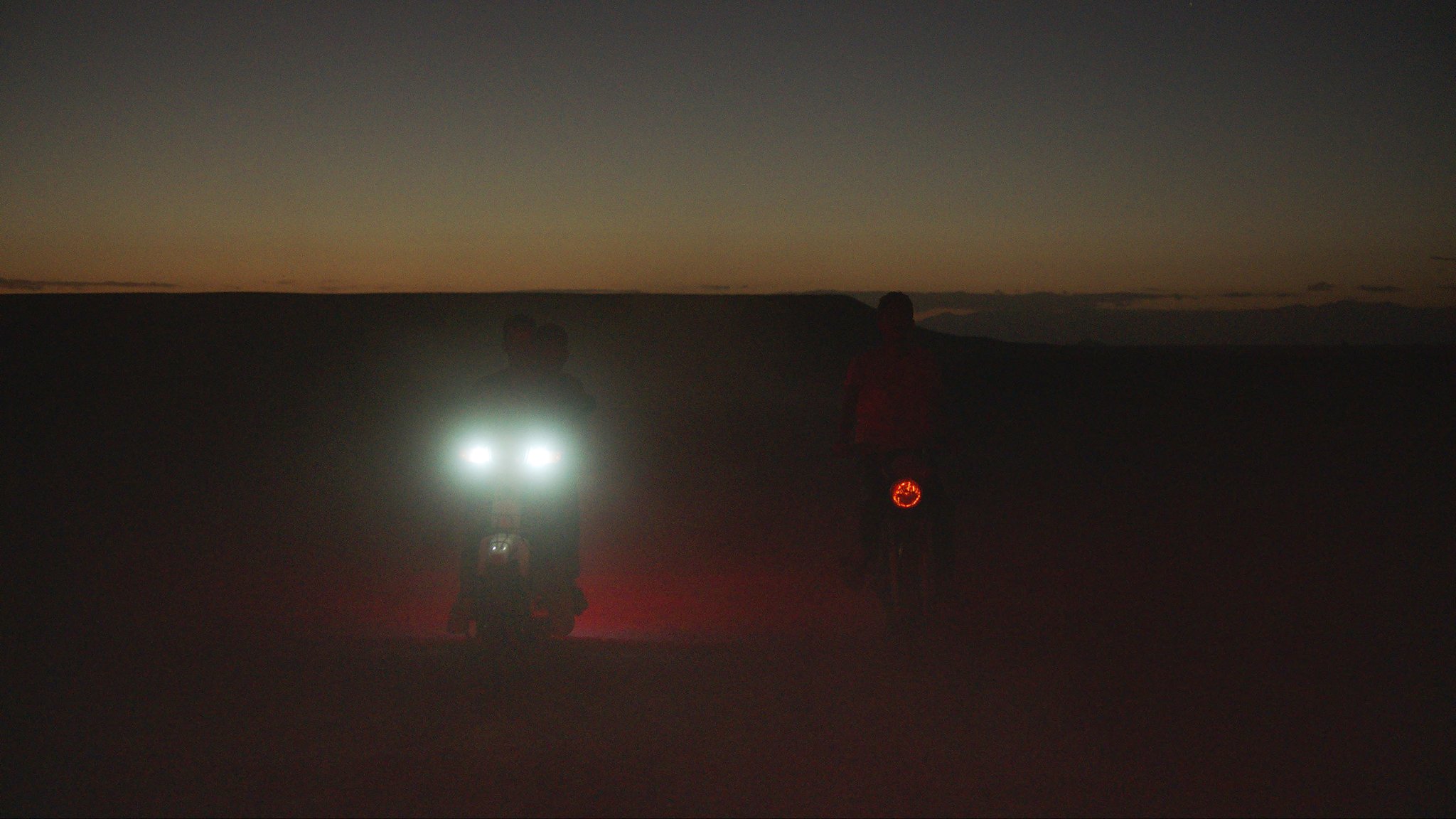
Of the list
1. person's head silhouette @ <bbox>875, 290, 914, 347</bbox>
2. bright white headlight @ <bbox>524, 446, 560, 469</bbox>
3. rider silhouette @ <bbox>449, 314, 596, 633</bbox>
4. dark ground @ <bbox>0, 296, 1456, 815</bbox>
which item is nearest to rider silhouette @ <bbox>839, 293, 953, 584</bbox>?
person's head silhouette @ <bbox>875, 290, 914, 347</bbox>

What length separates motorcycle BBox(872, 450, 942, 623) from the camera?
24.8 ft

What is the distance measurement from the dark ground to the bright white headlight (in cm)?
67

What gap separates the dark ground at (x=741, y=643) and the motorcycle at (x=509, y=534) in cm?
33

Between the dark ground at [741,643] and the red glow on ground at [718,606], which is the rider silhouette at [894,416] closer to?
the dark ground at [741,643]

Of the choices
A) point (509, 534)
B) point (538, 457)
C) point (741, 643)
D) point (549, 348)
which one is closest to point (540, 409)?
point (538, 457)

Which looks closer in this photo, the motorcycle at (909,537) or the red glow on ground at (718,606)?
the motorcycle at (909,537)

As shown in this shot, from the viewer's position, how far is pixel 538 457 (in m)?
7.12

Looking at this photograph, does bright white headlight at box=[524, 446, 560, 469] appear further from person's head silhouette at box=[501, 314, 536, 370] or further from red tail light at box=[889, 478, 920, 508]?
red tail light at box=[889, 478, 920, 508]

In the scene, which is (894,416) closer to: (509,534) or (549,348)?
(549,348)

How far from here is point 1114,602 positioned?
9.12 m

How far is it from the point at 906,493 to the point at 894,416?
507 millimetres

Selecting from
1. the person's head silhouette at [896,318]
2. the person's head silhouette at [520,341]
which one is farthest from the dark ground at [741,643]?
the person's head silhouette at [896,318]

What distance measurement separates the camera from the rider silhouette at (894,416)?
7.72 meters

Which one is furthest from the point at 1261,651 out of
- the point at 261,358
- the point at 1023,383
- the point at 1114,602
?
the point at 261,358
